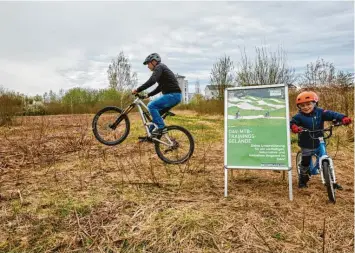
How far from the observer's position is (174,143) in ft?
20.6

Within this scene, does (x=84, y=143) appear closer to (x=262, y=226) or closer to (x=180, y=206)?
(x=180, y=206)

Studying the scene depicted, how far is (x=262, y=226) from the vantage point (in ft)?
11.3

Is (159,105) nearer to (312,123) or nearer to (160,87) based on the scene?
(160,87)

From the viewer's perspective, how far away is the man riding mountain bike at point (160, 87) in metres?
6.29

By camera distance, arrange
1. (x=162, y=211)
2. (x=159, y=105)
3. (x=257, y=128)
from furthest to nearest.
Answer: (x=159, y=105) → (x=257, y=128) → (x=162, y=211)

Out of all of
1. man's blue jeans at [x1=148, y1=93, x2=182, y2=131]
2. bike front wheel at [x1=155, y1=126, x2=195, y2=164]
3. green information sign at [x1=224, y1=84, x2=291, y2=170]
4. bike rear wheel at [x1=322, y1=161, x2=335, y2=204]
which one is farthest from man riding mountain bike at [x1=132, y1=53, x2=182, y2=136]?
bike rear wheel at [x1=322, y1=161, x2=335, y2=204]

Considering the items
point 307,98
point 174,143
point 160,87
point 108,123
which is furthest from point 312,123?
point 108,123

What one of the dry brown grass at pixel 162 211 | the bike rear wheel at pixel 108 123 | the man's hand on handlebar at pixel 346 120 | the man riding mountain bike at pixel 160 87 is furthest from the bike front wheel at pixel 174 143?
the man's hand on handlebar at pixel 346 120

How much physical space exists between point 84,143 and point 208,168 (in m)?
3.69

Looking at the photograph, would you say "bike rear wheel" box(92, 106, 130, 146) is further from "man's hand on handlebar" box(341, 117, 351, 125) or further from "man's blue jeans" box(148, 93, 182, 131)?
"man's hand on handlebar" box(341, 117, 351, 125)

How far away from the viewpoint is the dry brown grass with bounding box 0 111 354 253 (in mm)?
3092

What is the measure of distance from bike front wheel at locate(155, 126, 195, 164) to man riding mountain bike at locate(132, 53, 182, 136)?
0.15 meters

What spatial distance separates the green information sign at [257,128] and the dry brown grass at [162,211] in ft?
1.66

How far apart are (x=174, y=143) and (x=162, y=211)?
2613 millimetres
